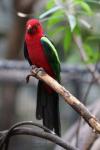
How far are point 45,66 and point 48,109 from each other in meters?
0.23

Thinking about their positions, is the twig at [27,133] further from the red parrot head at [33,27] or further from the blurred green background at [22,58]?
the blurred green background at [22,58]

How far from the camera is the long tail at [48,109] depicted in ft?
4.59

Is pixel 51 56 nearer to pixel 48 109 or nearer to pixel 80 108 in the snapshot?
pixel 48 109

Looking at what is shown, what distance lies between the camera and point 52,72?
1594mm

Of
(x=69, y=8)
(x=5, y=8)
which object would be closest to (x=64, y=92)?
(x=69, y=8)

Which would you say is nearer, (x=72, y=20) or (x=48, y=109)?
(x=48, y=109)

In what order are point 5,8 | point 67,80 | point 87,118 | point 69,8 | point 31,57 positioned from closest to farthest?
point 87,118, point 31,57, point 69,8, point 67,80, point 5,8

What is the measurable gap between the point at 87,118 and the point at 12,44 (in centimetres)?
254

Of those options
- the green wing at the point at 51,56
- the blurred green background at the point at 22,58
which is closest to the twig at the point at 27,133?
the green wing at the point at 51,56

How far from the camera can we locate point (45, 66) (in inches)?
64.1

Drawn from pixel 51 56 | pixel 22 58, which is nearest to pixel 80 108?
pixel 51 56

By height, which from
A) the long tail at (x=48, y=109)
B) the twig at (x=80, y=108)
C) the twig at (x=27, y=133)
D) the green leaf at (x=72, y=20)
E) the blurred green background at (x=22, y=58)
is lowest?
the blurred green background at (x=22, y=58)

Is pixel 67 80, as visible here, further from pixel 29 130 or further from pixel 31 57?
pixel 29 130

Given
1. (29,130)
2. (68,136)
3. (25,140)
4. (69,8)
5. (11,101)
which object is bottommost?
(25,140)
